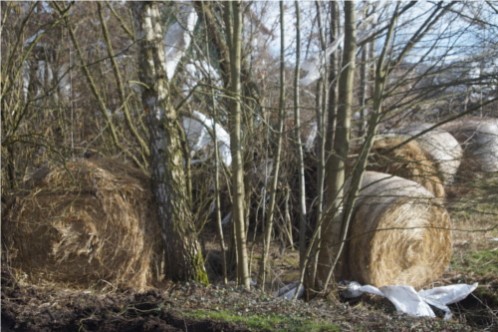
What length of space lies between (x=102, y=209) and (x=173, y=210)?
0.77 metres

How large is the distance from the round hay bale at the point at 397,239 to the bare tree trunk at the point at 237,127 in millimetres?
1376

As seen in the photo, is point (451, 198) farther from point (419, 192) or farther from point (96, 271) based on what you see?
point (96, 271)

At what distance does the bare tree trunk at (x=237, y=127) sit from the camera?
22.7 ft

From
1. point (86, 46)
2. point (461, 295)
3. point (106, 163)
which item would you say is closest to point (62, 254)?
point (106, 163)

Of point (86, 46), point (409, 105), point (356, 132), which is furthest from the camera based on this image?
point (86, 46)

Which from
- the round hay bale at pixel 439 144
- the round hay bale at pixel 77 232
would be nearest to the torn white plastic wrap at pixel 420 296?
the round hay bale at pixel 439 144

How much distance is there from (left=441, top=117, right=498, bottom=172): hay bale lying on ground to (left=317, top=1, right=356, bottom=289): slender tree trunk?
4.28 ft

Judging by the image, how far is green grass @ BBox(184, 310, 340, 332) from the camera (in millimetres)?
5086

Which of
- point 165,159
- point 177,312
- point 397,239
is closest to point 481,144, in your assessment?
point 397,239

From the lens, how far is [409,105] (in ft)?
23.2

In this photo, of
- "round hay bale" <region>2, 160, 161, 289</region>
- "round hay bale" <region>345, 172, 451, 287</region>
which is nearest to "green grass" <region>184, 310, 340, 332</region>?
"round hay bale" <region>2, 160, 161, 289</region>

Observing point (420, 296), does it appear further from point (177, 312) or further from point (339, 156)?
point (177, 312)

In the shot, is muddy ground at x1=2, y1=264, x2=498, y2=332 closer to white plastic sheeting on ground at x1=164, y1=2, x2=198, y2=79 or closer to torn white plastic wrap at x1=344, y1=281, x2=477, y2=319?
torn white plastic wrap at x1=344, y1=281, x2=477, y2=319

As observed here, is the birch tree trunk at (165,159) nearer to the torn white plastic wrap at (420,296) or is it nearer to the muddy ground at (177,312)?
the muddy ground at (177,312)
